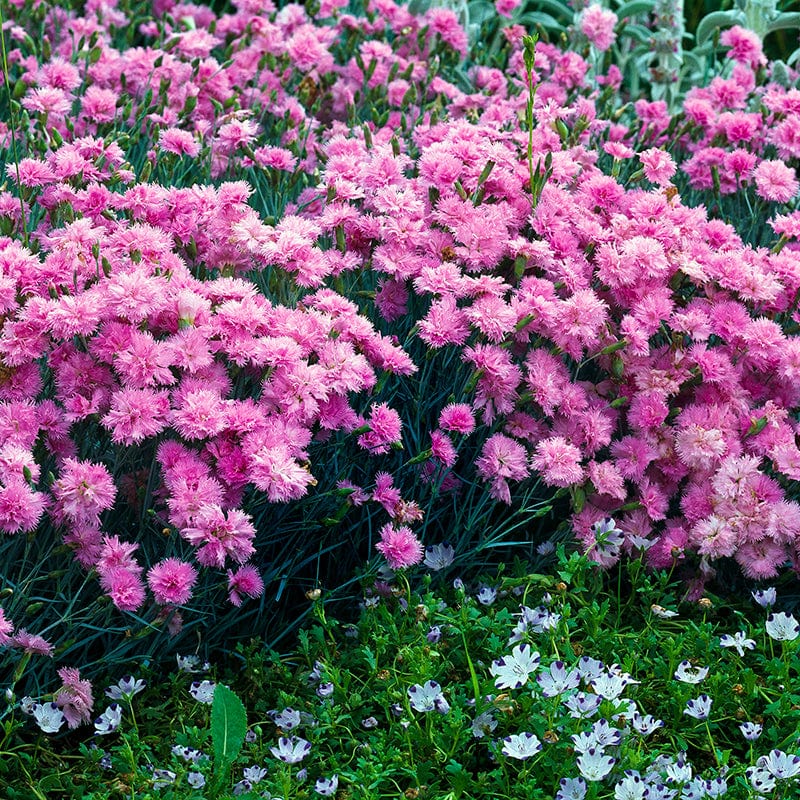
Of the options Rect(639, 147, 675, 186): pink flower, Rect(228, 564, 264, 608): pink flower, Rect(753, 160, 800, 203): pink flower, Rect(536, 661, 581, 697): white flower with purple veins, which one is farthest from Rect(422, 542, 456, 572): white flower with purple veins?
Rect(753, 160, 800, 203): pink flower

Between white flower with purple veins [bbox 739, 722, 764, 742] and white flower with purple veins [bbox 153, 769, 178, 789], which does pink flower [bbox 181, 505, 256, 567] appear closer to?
white flower with purple veins [bbox 153, 769, 178, 789]

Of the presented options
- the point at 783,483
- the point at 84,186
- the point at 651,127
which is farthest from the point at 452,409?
the point at 651,127

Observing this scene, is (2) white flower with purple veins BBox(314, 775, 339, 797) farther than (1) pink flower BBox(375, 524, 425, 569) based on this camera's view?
No

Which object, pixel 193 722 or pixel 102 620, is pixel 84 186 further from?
pixel 193 722

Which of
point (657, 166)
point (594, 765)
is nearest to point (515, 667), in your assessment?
point (594, 765)

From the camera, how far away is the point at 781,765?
82.7 inches

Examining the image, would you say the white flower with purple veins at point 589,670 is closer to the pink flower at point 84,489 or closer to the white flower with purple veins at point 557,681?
the white flower with purple veins at point 557,681

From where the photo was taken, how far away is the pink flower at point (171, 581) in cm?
231

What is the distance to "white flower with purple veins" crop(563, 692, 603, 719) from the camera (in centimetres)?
215

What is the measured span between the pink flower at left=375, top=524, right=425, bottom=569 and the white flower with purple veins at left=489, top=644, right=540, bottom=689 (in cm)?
39

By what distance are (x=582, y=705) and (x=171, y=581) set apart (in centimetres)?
82

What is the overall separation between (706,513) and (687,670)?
0.53 m

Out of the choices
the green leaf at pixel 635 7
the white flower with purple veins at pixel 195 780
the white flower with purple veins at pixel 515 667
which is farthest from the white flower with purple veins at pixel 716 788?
the green leaf at pixel 635 7

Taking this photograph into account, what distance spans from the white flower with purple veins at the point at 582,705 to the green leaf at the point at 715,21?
322 cm
